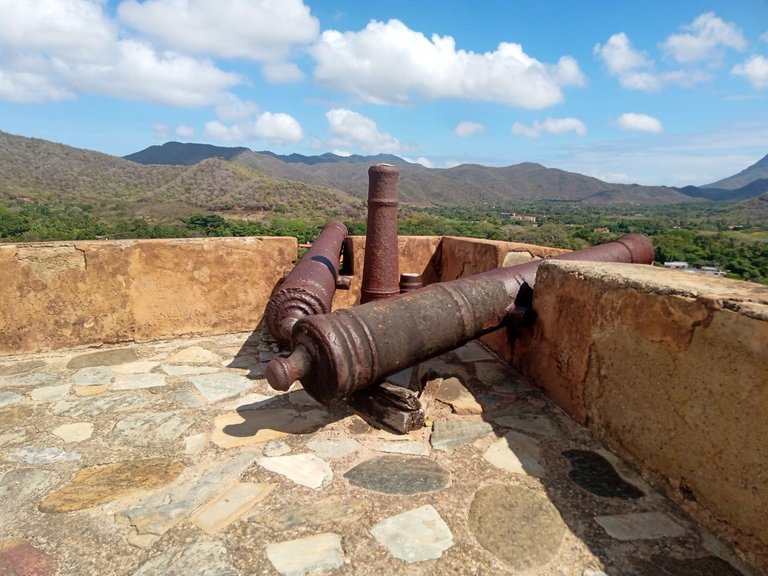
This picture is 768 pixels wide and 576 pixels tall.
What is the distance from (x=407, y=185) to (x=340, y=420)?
144m

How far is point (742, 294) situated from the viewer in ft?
6.80

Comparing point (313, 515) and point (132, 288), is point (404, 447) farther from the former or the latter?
point (132, 288)

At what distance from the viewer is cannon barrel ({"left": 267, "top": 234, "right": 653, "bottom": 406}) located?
8.12ft

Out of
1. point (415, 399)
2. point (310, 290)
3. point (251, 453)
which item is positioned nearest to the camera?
point (251, 453)

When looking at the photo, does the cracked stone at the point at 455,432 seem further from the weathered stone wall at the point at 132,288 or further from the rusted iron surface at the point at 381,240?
the weathered stone wall at the point at 132,288

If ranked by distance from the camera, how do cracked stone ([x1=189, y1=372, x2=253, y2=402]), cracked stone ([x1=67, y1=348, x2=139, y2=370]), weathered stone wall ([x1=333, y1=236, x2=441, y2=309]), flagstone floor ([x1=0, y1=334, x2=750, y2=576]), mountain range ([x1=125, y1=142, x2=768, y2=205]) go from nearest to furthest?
flagstone floor ([x1=0, y1=334, x2=750, y2=576]) → cracked stone ([x1=189, y1=372, x2=253, y2=402]) → cracked stone ([x1=67, y1=348, x2=139, y2=370]) → weathered stone wall ([x1=333, y1=236, x2=441, y2=309]) → mountain range ([x1=125, y1=142, x2=768, y2=205])

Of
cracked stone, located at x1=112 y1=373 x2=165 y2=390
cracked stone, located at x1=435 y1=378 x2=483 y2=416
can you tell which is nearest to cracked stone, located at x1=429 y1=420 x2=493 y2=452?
cracked stone, located at x1=435 y1=378 x2=483 y2=416

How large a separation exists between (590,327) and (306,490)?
1758 millimetres

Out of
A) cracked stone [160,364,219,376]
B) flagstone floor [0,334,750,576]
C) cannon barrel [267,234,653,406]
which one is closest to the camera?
flagstone floor [0,334,750,576]

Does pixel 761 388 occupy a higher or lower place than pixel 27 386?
higher

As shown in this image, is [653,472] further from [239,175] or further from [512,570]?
[239,175]


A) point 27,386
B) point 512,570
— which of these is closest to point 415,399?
point 512,570

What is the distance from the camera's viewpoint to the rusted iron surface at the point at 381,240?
404 centimetres

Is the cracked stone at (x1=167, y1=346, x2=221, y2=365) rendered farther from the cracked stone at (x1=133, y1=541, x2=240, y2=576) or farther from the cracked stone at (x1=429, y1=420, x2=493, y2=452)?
the cracked stone at (x1=133, y1=541, x2=240, y2=576)
